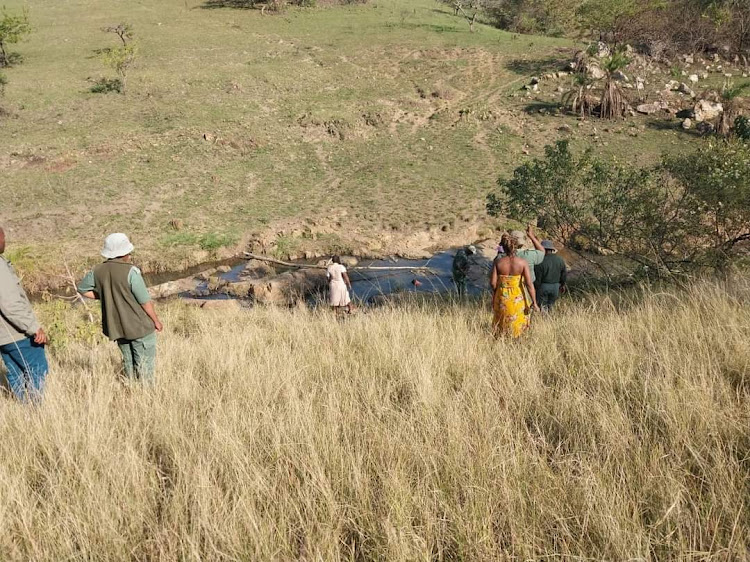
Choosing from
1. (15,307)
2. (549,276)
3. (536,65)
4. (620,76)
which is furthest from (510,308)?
(536,65)

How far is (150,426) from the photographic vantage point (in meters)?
2.91

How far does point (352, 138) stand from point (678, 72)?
2174cm

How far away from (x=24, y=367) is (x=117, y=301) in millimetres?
922

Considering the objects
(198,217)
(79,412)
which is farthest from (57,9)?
(79,412)

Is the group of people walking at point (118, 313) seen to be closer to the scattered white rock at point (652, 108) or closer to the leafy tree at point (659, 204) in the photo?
the leafy tree at point (659, 204)

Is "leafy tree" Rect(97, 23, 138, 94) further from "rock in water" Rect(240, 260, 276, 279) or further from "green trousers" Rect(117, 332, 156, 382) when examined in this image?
"green trousers" Rect(117, 332, 156, 382)

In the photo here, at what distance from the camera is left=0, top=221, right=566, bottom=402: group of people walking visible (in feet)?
12.3

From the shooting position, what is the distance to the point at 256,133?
85.3 feet

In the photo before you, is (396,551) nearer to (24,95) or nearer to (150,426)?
(150,426)

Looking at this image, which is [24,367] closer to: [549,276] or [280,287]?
[549,276]

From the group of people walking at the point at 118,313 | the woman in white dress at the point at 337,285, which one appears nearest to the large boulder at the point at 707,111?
the woman in white dress at the point at 337,285

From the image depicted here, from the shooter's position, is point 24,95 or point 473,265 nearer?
point 473,265

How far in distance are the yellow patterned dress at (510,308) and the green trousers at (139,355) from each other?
341 cm

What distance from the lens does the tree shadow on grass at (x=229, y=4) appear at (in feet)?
161
